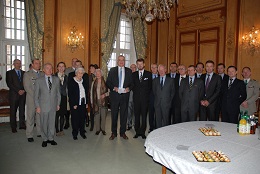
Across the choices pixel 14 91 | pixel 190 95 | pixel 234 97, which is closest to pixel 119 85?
pixel 190 95

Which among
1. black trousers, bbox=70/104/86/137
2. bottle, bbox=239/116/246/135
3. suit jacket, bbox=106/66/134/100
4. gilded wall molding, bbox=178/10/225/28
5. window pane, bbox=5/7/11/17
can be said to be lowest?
black trousers, bbox=70/104/86/137

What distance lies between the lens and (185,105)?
14.1 ft

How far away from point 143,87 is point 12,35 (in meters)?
4.38

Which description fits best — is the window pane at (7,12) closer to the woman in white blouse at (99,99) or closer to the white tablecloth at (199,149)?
the woman in white blouse at (99,99)

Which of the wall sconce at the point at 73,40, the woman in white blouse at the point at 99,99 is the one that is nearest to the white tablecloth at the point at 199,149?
the woman in white blouse at the point at 99,99

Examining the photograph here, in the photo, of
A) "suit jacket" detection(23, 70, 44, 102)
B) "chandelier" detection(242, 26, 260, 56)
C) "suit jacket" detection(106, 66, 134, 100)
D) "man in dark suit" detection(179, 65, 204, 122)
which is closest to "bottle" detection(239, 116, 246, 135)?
"man in dark suit" detection(179, 65, 204, 122)

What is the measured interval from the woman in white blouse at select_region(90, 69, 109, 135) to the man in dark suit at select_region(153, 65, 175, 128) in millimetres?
1228

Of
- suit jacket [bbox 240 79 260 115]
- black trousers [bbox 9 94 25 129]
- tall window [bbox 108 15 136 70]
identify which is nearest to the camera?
suit jacket [bbox 240 79 260 115]

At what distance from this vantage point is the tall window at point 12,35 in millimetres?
6336

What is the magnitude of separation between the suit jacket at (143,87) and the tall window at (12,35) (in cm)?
386

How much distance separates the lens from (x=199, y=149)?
205 cm

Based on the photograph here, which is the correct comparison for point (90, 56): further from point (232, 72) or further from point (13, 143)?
point (232, 72)

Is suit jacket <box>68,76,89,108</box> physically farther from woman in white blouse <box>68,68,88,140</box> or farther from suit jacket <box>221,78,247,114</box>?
suit jacket <box>221,78,247,114</box>

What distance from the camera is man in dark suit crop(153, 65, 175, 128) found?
4508mm
